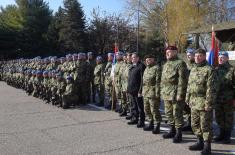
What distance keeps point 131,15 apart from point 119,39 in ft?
14.7

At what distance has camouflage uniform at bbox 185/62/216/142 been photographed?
7.51 m

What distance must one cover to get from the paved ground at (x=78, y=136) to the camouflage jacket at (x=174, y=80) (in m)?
1.03

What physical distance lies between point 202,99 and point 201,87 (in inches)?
9.1

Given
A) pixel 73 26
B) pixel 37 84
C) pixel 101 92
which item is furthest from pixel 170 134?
pixel 73 26

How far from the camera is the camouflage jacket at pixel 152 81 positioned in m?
9.45

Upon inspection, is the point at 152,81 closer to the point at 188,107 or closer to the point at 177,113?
the point at 188,107

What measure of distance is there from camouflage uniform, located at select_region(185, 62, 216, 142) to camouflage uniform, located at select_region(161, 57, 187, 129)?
521 millimetres

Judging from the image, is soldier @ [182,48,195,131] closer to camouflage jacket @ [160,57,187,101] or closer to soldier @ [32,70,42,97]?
camouflage jacket @ [160,57,187,101]

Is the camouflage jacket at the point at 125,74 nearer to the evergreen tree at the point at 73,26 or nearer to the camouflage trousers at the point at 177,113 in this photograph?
the camouflage trousers at the point at 177,113

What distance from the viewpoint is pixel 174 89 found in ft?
28.6

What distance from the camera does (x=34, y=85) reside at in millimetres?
18797

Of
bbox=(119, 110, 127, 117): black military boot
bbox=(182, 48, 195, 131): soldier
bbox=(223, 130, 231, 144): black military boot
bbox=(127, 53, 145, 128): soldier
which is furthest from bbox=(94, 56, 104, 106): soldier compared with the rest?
bbox=(223, 130, 231, 144): black military boot

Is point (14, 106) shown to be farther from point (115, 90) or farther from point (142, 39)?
point (142, 39)

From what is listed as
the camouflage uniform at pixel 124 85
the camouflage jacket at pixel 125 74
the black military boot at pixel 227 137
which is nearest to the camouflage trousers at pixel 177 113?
the black military boot at pixel 227 137
